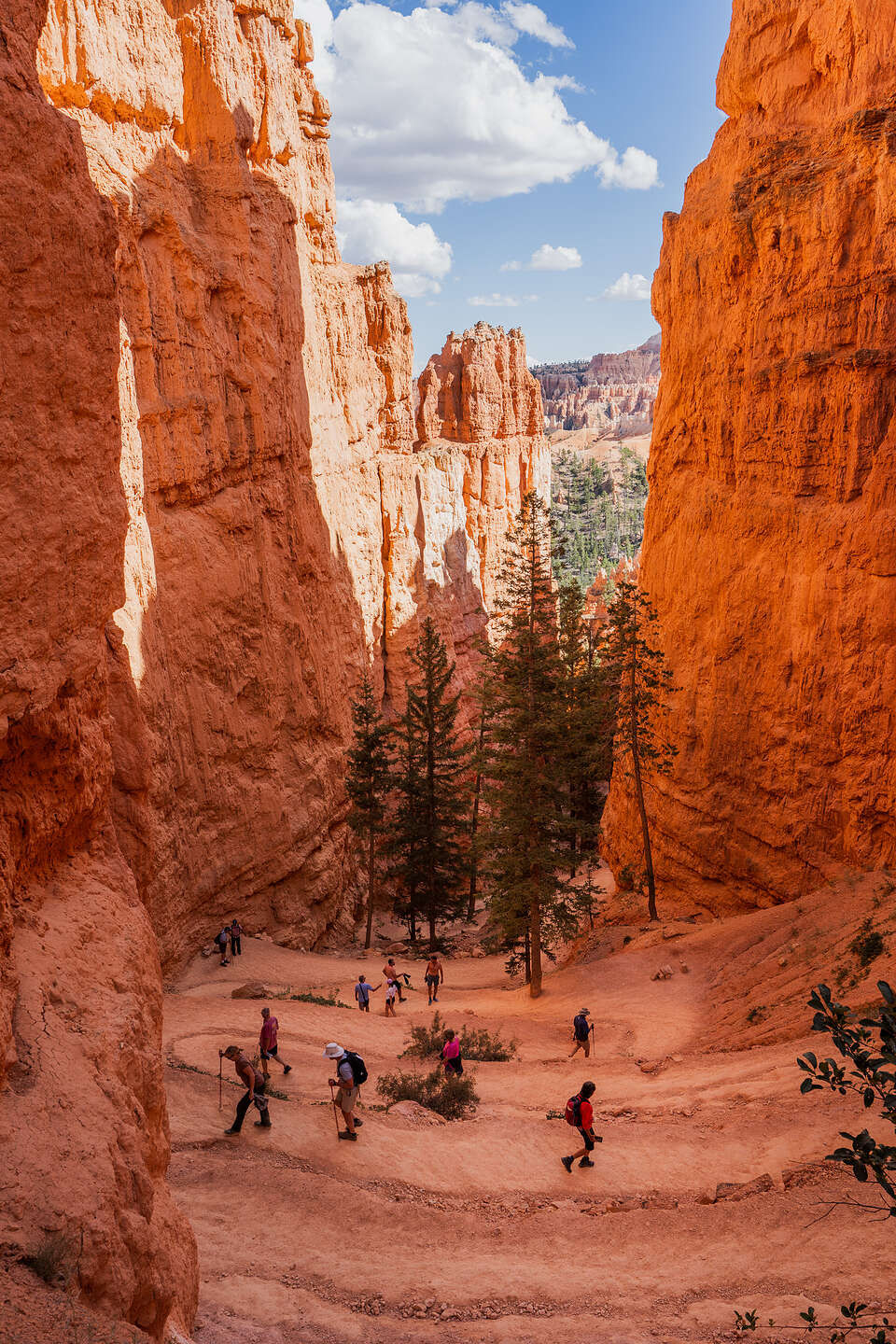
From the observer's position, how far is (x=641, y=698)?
21062 mm

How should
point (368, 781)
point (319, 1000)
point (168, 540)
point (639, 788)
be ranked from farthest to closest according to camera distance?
point (368, 781)
point (168, 540)
point (639, 788)
point (319, 1000)

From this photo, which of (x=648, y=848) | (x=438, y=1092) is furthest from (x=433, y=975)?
(x=438, y=1092)

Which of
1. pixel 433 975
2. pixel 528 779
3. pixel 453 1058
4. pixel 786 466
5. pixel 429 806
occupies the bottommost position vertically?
pixel 429 806

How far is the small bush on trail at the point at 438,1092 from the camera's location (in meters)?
12.3

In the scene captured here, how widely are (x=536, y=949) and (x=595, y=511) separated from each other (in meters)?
106

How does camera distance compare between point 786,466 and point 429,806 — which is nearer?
point 786,466

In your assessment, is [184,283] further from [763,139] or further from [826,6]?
[826,6]

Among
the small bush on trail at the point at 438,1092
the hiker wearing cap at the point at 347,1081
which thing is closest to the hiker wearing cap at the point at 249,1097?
the hiker wearing cap at the point at 347,1081

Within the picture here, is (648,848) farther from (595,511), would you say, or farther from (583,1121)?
(595,511)

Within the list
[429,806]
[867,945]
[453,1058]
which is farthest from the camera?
[429,806]

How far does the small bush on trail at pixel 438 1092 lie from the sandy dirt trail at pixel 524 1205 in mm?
395

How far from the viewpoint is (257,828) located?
2395 centimetres

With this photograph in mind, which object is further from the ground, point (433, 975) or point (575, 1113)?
point (575, 1113)

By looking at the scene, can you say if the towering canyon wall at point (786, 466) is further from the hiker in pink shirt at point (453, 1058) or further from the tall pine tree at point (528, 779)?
the hiker in pink shirt at point (453, 1058)
